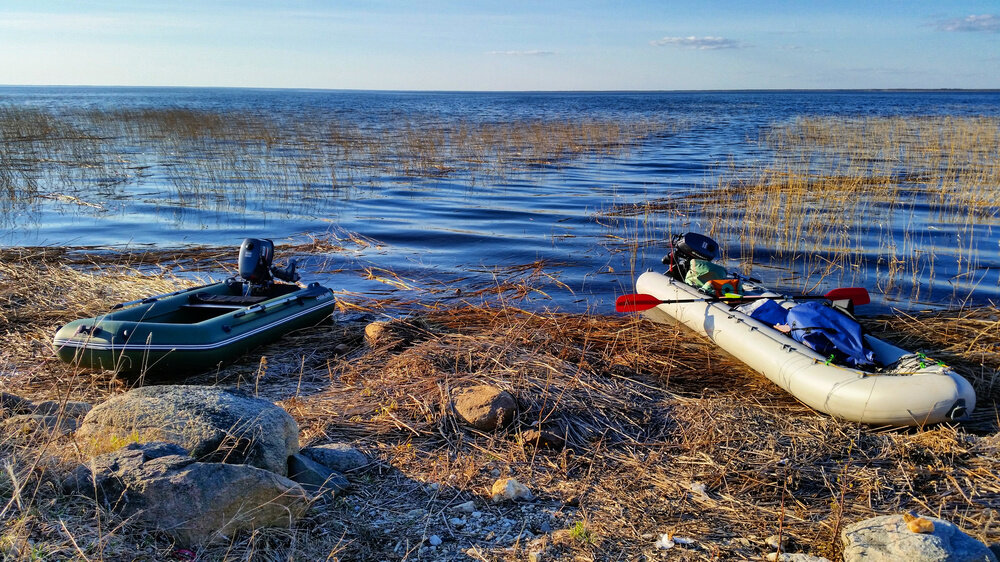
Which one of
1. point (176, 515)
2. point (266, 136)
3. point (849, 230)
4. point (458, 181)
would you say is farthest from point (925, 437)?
point (266, 136)

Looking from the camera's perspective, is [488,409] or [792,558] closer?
[792,558]

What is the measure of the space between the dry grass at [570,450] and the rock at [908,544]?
160 mm

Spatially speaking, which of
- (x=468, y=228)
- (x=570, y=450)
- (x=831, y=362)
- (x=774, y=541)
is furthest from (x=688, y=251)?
(x=468, y=228)

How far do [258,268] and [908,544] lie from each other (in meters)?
5.75

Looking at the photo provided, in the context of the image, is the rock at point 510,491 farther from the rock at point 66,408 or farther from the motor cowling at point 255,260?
the motor cowling at point 255,260

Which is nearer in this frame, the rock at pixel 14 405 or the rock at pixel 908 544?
the rock at pixel 908 544

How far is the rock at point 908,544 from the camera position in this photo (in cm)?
295

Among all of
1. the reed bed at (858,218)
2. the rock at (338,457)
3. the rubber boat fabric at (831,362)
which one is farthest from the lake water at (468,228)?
the rock at (338,457)

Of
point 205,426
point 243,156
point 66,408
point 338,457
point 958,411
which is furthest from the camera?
point 243,156

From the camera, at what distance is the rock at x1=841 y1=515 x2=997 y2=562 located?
2945 mm

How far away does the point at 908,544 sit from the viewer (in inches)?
117

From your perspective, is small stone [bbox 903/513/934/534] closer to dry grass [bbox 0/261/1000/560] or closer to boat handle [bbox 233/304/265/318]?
dry grass [bbox 0/261/1000/560]

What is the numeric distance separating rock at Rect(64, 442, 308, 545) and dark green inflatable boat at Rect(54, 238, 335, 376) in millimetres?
1637

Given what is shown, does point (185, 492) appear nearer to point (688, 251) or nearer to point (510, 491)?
point (510, 491)
